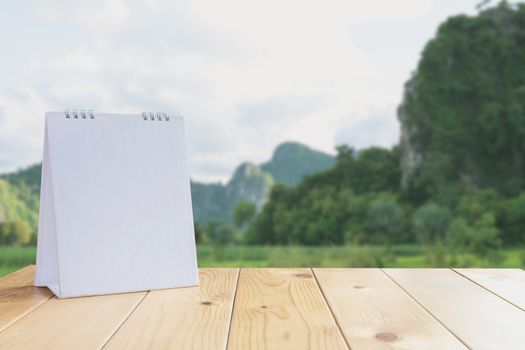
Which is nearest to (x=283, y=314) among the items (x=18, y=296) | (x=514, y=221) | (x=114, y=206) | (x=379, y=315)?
(x=379, y=315)

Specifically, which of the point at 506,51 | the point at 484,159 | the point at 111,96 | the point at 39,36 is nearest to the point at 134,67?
the point at 111,96

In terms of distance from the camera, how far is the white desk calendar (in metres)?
1.26

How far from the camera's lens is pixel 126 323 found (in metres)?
1.01

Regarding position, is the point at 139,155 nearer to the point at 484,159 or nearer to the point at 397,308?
the point at 397,308

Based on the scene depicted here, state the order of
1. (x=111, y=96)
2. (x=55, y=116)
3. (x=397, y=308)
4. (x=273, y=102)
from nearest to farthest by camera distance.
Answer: (x=397, y=308), (x=55, y=116), (x=111, y=96), (x=273, y=102)

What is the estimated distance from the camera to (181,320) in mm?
1027

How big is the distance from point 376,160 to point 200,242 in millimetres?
4685

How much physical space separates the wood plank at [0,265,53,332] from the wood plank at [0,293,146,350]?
0.9 inches

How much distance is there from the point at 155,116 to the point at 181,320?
21.2 inches

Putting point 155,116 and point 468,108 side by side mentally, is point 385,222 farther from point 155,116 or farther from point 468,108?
point 155,116

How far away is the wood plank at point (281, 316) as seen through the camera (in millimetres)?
891

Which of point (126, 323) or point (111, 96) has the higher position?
point (111, 96)

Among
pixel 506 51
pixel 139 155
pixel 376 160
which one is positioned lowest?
pixel 139 155

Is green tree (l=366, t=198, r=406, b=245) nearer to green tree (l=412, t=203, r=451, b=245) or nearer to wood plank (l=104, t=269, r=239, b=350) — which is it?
green tree (l=412, t=203, r=451, b=245)
